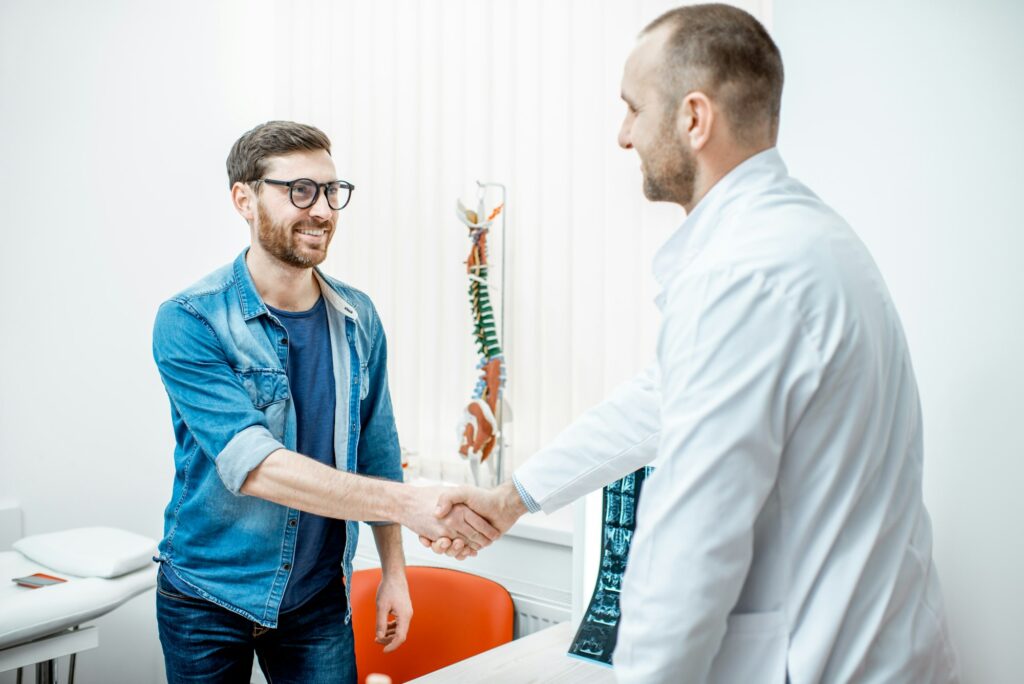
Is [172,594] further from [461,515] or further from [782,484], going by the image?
[782,484]

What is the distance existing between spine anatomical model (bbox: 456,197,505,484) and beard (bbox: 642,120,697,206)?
4.26ft

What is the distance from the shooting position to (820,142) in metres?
1.78

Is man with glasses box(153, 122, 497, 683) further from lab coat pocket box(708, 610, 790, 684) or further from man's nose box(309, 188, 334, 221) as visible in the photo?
lab coat pocket box(708, 610, 790, 684)

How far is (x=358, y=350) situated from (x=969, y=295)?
1264 mm

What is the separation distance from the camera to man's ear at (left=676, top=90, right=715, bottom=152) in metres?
1.14

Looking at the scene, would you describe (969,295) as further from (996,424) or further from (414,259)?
(414,259)

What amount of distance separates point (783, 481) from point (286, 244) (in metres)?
1.23

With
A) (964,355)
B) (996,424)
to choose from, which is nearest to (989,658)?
(996,424)

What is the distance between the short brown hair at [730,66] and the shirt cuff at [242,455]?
3.33 feet

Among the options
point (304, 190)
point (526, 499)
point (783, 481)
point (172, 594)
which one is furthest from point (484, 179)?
point (783, 481)

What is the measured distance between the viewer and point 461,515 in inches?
74.0

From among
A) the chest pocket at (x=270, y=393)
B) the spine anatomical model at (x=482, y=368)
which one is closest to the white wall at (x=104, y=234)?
the spine anatomical model at (x=482, y=368)

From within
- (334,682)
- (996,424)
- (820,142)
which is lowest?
(334,682)

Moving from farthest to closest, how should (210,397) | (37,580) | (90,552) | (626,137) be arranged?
(90,552), (37,580), (210,397), (626,137)
